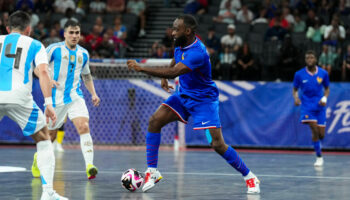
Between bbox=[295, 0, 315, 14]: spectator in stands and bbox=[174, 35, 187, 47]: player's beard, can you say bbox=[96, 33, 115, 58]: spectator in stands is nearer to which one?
bbox=[295, 0, 315, 14]: spectator in stands

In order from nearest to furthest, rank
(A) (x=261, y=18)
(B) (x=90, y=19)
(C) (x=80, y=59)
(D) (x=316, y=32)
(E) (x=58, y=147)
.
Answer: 1. (C) (x=80, y=59)
2. (E) (x=58, y=147)
3. (D) (x=316, y=32)
4. (A) (x=261, y=18)
5. (B) (x=90, y=19)

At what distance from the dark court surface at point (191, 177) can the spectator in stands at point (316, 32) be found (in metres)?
4.17

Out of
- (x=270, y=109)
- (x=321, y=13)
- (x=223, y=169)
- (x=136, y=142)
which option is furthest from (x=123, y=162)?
(x=321, y=13)

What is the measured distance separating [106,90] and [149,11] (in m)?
5.85

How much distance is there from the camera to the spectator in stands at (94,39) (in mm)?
Answer: 18219

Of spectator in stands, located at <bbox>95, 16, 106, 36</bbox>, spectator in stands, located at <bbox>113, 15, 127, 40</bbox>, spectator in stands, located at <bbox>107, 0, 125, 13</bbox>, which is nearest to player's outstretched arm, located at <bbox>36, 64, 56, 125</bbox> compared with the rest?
spectator in stands, located at <bbox>95, 16, 106, 36</bbox>

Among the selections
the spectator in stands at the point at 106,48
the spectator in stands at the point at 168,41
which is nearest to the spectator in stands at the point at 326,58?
the spectator in stands at the point at 168,41

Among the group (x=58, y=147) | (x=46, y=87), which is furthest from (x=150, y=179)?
(x=58, y=147)

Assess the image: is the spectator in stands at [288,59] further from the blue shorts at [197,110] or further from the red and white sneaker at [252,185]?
the red and white sneaker at [252,185]

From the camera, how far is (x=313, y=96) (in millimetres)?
13039

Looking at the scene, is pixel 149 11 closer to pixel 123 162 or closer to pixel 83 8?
pixel 83 8

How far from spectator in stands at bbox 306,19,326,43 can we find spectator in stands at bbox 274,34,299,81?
145 centimetres

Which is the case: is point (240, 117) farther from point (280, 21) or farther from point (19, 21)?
point (19, 21)

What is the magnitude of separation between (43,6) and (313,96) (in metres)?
12.1
